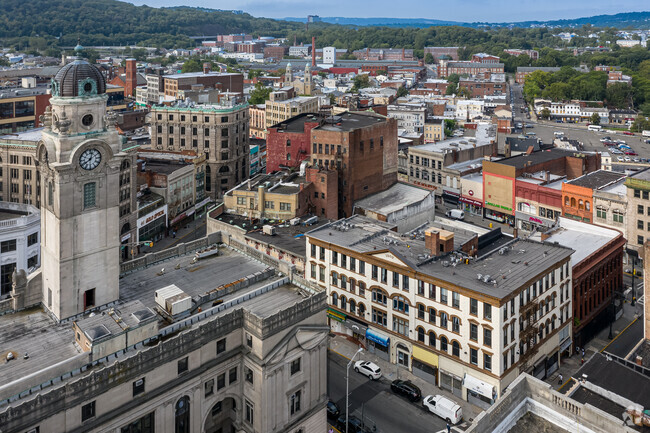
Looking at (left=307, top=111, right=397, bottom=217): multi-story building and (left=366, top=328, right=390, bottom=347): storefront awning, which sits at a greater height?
(left=307, top=111, right=397, bottom=217): multi-story building

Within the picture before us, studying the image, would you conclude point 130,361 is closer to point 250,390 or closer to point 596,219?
point 250,390

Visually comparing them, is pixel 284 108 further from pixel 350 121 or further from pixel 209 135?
pixel 350 121

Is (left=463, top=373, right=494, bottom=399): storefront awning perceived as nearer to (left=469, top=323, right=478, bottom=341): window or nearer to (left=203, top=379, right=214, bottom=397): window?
(left=469, top=323, right=478, bottom=341): window

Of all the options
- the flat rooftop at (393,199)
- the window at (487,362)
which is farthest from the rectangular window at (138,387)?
the flat rooftop at (393,199)

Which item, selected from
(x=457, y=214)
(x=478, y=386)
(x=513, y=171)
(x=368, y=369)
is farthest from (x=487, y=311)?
(x=513, y=171)

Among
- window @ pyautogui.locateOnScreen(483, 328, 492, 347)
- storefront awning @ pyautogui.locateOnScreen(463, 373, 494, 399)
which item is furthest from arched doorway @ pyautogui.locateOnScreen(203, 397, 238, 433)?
window @ pyautogui.locateOnScreen(483, 328, 492, 347)

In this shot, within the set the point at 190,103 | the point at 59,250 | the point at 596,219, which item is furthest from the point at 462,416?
the point at 190,103

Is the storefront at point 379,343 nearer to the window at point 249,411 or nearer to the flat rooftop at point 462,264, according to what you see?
the flat rooftop at point 462,264
